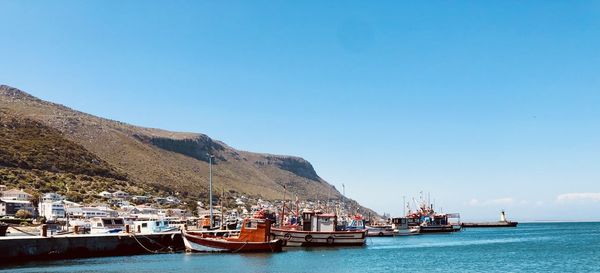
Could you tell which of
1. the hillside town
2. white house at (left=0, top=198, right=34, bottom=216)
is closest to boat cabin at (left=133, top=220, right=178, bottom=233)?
the hillside town

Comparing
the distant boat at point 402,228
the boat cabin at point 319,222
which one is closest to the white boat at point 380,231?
the distant boat at point 402,228

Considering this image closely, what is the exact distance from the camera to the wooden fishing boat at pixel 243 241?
60.7 meters

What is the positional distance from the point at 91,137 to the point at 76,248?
14881 cm

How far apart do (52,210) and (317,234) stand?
5612 cm

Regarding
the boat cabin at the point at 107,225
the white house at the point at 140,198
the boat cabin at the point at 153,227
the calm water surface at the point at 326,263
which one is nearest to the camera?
the calm water surface at the point at 326,263

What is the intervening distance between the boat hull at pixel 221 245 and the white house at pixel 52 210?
2127 inches

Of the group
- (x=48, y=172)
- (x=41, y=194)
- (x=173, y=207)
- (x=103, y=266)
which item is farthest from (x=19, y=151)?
(x=103, y=266)

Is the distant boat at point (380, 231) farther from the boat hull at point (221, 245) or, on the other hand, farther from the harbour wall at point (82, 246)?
the harbour wall at point (82, 246)

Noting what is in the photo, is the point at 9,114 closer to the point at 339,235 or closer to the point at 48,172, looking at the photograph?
the point at 48,172

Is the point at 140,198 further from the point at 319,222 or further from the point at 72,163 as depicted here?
→ the point at 319,222

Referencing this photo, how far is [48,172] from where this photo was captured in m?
145

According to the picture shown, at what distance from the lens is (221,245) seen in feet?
199

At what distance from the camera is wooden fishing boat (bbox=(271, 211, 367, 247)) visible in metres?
73.1

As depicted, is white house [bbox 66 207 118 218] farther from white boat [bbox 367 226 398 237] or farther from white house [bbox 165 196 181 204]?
white boat [bbox 367 226 398 237]
